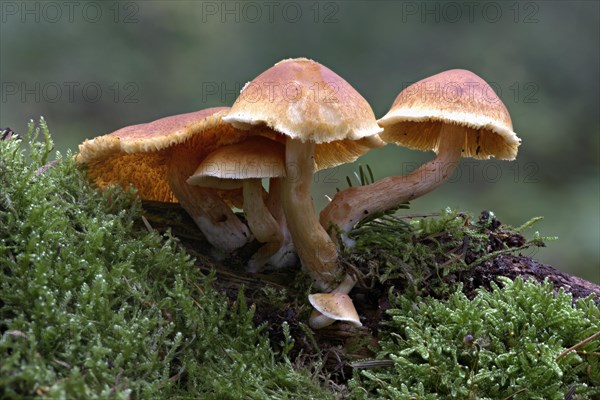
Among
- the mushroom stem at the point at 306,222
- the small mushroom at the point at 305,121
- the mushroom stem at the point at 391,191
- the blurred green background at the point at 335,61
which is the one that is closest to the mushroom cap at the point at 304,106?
the small mushroom at the point at 305,121

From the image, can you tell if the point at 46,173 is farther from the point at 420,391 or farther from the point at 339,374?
the point at 420,391

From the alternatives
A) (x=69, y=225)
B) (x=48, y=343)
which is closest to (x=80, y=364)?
(x=48, y=343)

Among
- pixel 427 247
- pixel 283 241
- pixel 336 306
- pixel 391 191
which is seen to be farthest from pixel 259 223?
pixel 427 247

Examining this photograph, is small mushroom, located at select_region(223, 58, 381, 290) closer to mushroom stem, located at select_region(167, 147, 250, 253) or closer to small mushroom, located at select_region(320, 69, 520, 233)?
small mushroom, located at select_region(320, 69, 520, 233)

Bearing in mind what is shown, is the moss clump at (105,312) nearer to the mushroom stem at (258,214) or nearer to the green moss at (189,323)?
the green moss at (189,323)

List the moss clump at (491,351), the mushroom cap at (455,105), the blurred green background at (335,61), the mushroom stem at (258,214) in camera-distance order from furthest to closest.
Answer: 1. the blurred green background at (335,61)
2. the mushroom stem at (258,214)
3. the mushroom cap at (455,105)
4. the moss clump at (491,351)

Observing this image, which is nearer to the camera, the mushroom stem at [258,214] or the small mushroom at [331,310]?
the small mushroom at [331,310]

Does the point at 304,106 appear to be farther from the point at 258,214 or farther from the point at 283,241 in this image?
the point at 283,241
